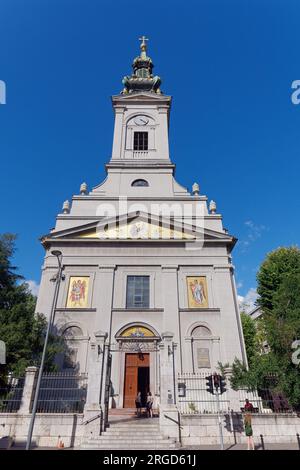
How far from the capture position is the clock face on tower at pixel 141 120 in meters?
33.3

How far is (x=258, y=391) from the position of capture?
14.8 metres

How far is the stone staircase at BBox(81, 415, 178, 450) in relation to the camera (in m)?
11.5

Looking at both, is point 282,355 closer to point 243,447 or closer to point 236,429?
point 236,429

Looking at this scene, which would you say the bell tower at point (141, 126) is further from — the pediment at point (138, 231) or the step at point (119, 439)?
the step at point (119, 439)

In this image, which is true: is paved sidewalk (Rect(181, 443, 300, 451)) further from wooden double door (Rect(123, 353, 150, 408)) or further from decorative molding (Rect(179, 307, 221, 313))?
decorative molding (Rect(179, 307, 221, 313))

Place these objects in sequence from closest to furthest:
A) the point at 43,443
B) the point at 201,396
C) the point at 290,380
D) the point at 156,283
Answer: the point at 43,443, the point at 290,380, the point at 201,396, the point at 156,283

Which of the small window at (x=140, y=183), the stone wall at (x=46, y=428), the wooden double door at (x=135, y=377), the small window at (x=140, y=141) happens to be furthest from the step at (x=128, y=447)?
the small window at (x=140, y=141)

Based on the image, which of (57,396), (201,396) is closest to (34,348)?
(57,396)

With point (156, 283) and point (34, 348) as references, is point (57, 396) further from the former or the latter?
point (156, 283)

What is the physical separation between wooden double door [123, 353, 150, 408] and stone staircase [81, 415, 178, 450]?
650 centimetres

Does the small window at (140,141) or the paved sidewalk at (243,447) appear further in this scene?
the small window at (140,141)

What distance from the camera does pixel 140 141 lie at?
107 feet

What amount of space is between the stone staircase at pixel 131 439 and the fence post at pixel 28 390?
2788mm

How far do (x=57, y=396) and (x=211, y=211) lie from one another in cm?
1836
